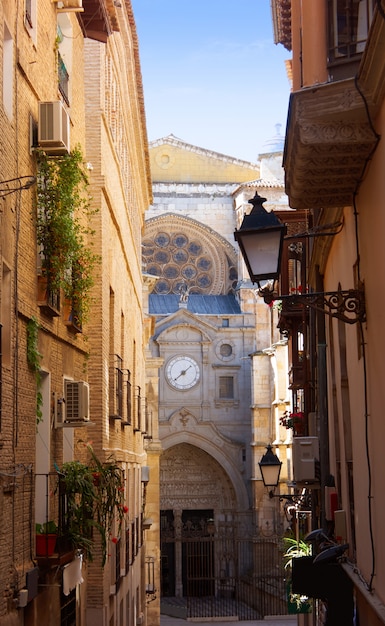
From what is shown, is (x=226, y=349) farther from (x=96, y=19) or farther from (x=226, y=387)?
(x=96, y=19)

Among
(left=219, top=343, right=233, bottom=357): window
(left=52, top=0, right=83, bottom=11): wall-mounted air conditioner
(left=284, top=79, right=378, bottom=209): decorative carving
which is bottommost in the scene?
(left=284, top=79, right=378, bottom=209): decorative carving

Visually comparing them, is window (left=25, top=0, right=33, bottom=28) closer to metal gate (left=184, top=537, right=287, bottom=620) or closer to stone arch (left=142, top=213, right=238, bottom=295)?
metal gate (left=184, top=537, right=287, bottom=620)

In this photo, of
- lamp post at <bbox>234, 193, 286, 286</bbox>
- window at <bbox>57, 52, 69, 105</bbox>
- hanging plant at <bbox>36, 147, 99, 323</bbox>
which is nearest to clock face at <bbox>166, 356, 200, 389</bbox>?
window at <bbox>57, 52, 69, 105</bbox>

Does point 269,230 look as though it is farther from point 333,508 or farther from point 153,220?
point 153,220

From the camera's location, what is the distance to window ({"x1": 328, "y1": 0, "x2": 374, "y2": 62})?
25.6 ft

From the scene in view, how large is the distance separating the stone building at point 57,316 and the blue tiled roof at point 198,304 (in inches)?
1014

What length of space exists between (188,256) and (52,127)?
37.4m

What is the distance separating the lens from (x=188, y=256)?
47969 millimetres

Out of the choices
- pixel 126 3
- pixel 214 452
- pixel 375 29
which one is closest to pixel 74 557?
pixel 375 29

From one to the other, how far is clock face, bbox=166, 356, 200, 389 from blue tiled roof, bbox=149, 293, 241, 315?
229 centimetres

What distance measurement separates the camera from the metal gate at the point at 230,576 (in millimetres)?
35938

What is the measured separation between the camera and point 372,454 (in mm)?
8062

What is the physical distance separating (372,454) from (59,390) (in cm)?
535

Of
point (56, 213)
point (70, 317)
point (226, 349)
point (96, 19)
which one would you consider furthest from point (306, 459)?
point (226, 349)
